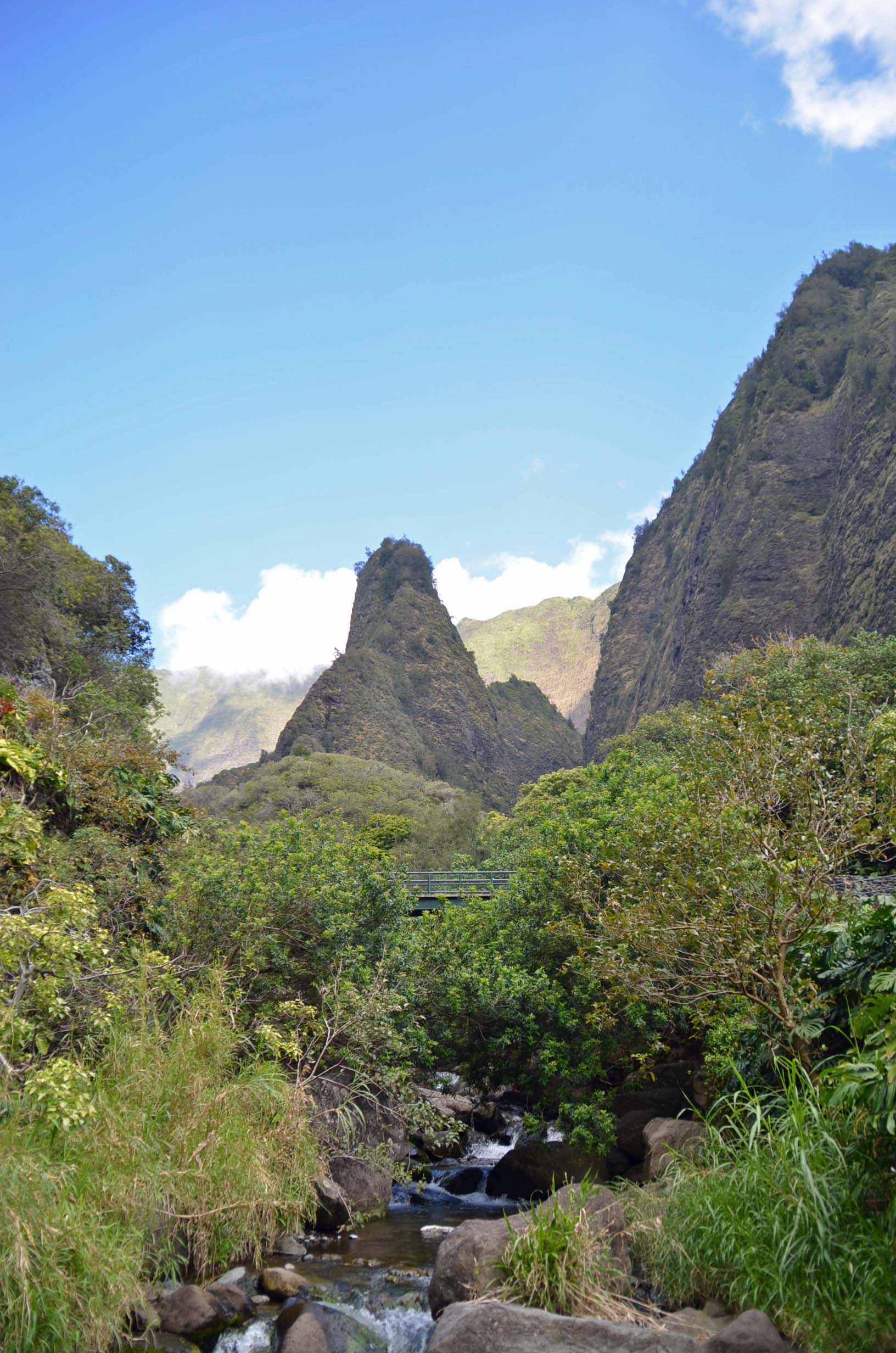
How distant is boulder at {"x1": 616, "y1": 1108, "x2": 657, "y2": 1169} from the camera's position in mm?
14130

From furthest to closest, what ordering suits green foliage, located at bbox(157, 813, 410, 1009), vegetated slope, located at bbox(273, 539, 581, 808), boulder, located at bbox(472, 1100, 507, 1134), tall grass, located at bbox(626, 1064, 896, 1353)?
vegetated slope, located at bbox(273, 539, 581, 808)
boulder, located at bbox(472, 1100, 507, 1134)
green foliage, located at bbox(157, 813, 410, 1009)
tall grass, located at bbox(626, 1064, 896, 1353)

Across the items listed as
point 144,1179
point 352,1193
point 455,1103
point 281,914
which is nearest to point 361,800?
point 455,1103

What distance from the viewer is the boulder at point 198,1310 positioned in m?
8.38

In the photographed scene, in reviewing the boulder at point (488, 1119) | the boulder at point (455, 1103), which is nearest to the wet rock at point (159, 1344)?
the boulder at point (455, 1103)

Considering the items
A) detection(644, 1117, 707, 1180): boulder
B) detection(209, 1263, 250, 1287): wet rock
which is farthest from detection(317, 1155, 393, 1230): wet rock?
detection(644, 1117, 707, 1180): boulder

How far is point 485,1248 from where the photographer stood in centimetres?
865

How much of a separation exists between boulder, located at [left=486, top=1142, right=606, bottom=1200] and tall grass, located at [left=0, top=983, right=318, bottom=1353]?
4408mm

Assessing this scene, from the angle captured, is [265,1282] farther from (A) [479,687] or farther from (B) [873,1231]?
(A) [479,687]

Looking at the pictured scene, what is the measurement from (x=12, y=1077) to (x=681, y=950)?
7.06m

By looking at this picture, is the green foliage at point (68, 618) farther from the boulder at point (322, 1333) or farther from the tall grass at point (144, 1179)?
the boulder at point (322, 1333)

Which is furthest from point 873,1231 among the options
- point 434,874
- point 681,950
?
point 434,874

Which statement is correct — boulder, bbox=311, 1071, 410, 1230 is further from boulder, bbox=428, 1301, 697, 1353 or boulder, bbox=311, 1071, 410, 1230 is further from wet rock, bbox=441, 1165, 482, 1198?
boulder, bbox=428, 1301, 697, 1353

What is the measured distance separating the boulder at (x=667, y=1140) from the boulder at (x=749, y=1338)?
12.3 feet

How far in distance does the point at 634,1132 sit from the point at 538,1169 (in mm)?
1635
